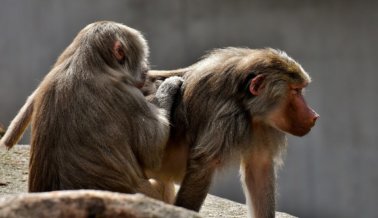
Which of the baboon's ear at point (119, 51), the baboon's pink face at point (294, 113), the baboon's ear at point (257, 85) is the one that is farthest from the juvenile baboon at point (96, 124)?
the baboon's pink face at point (294, 113)

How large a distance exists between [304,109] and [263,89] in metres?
0.26

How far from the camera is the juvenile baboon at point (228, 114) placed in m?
4.34

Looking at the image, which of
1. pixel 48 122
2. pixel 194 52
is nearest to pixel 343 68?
pixel 194 52

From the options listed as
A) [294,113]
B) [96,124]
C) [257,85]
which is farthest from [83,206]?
[294,113]

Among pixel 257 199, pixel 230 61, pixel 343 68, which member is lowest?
pixel 257 199

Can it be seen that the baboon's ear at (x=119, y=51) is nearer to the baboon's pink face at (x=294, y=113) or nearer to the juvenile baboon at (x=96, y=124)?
the juvenile baboon at (x=96, y=124)

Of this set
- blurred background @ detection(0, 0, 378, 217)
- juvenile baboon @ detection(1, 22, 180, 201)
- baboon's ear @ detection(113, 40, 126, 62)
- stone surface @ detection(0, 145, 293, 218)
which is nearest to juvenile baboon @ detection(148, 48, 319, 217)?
juvenile baboon @ detection(1, 22, 180, 201)

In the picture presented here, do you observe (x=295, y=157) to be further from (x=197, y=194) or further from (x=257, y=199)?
(x=197, y=194)

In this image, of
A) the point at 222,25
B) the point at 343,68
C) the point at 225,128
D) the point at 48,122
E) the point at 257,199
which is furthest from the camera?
the point at 222,25

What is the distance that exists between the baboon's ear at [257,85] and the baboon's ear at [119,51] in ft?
2.39

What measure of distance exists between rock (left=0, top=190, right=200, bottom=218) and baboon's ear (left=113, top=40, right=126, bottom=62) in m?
1.39

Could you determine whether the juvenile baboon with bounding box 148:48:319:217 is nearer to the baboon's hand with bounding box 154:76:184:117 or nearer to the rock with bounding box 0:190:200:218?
the baboon's hand with bounding box 154:76:184:117

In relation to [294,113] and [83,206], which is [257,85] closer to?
[294,113]

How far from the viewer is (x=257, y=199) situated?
4777mm
